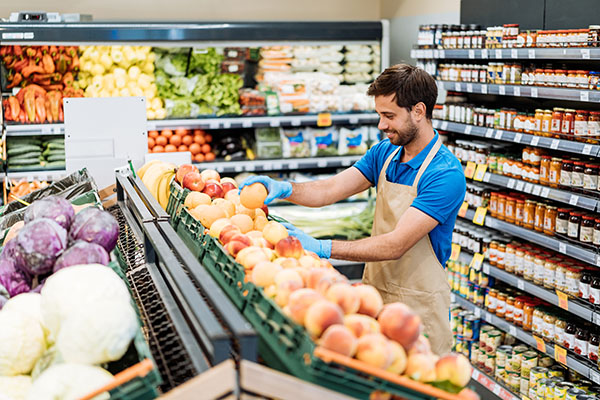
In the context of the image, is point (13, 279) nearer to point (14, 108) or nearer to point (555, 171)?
→ point (555, 171)

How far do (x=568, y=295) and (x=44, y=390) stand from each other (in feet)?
10.8

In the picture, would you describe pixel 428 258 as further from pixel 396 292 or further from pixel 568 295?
pixel 568 295

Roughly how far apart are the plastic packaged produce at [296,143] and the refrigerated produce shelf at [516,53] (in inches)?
64.4

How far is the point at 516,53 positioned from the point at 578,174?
0.92 m

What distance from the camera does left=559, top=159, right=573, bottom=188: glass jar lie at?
394 centimetres

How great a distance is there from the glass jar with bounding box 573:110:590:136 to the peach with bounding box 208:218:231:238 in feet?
8.13

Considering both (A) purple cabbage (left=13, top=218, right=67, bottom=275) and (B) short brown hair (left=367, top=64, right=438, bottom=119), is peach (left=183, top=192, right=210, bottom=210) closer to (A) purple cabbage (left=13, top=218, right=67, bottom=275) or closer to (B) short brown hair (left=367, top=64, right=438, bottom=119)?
(A) purple cabbage (left=13, top=218, right=67, bottom=275)

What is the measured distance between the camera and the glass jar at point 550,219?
13.6 feet

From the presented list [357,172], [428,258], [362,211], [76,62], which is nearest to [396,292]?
[428,258]

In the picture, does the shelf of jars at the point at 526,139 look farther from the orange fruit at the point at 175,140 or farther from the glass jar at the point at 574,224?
the orange fruit at the point at 175,140

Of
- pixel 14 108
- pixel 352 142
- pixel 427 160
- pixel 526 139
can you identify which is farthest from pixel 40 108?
pixel 427 160

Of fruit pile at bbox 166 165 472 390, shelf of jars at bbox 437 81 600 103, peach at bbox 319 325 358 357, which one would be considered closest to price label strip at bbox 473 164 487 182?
shelf of jars at bbox 437 81 600 103

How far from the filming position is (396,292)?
2.85 metres

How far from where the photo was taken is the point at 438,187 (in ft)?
8.77
